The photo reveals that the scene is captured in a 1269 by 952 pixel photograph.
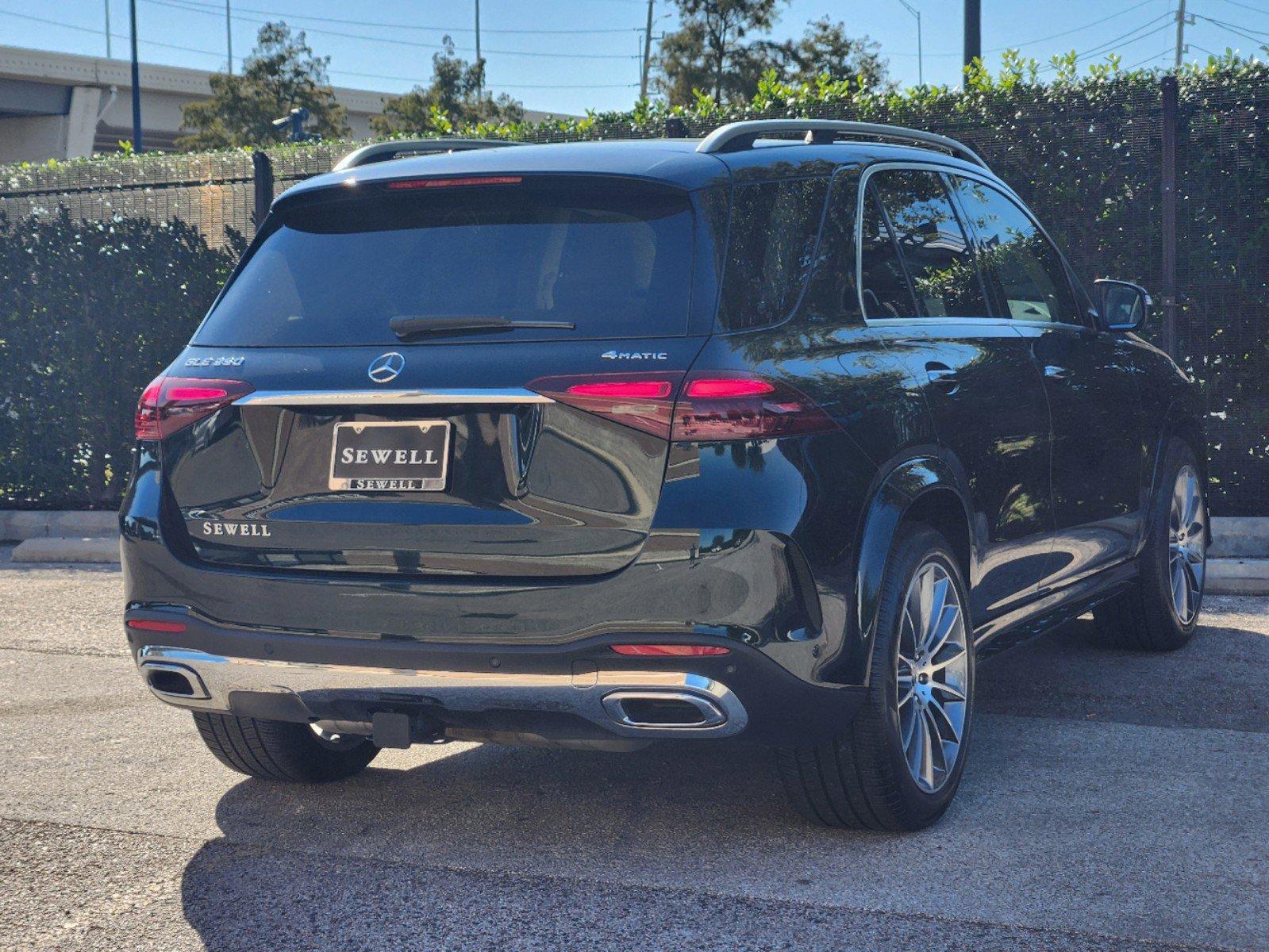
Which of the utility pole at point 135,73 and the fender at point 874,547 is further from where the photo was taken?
the utility pole at point 135,73

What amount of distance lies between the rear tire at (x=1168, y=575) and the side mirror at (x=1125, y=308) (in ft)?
2.33

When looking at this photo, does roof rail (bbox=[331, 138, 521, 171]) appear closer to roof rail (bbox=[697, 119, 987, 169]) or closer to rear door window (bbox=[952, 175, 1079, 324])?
roof rail (bbox=[697, 119, 987, 169])

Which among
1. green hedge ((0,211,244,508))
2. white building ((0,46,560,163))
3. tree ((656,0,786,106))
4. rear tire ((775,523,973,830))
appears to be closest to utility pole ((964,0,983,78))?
green hedge ((0,211,244,508))

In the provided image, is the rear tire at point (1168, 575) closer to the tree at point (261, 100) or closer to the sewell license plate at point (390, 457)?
the sewell license plate at point (390, 457)

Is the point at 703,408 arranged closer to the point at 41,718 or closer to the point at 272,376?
the point at 272,376

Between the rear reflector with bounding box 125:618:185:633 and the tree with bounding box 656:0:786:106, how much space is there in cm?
4243

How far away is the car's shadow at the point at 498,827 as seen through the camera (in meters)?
3.75

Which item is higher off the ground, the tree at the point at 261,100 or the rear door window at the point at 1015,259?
the tree at the point at 261,100

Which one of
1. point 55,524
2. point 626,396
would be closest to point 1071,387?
point 626,396

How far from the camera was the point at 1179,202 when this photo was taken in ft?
31.1

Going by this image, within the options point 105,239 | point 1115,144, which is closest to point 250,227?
point 105,239

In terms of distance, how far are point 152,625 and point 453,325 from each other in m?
1.10

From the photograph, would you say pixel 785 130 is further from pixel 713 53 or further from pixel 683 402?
pixel 713 53

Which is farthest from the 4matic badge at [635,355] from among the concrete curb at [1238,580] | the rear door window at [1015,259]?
the concrete curb at [1238,580]
